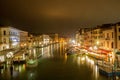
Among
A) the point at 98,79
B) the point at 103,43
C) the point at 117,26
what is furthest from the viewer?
the point at 103,43

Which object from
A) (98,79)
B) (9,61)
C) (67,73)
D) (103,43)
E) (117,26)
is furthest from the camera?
(103,43)

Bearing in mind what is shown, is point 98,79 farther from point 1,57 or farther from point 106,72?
point 1,57

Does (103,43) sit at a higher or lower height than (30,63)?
higher

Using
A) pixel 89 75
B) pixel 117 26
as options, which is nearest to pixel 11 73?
pixel 89 75

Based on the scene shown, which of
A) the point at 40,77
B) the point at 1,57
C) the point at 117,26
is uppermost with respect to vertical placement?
the point at 117,26

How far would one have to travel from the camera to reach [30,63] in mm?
38125

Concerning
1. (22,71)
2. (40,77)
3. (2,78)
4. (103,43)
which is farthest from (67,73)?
(103,43)

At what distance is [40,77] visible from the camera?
98.0 feet

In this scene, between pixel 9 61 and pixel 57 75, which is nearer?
pixel 57 75

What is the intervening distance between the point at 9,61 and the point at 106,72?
21618 millimetres

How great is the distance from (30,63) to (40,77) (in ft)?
28.9

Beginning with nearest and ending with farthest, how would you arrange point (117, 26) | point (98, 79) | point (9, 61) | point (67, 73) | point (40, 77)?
point (98, 79) < point (40, 77) < point (67, 73) < point (117, 26) < point (9, 61)

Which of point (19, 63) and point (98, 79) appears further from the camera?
point (19, 63)

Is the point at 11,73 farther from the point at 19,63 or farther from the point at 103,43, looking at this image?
the point at 103,43
